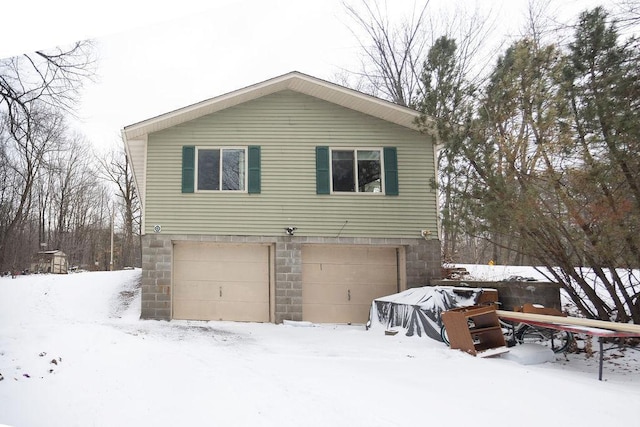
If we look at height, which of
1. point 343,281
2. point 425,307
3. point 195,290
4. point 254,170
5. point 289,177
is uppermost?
point 254,170

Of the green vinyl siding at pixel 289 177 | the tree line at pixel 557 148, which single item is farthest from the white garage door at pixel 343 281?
the tree line at pixel 557 148

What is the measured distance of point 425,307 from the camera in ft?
20.3

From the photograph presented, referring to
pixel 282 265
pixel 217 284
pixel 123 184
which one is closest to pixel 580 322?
pixel 282 265

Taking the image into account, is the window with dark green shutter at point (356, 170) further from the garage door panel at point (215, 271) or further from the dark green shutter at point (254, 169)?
the garage door panel at point (215, 271)

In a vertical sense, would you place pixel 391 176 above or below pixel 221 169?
below

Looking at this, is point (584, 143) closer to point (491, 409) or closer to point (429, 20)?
point (491, 409)

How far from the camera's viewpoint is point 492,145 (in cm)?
535

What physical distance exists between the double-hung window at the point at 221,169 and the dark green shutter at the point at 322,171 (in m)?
1.25

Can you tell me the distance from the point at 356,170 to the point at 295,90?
177 cm

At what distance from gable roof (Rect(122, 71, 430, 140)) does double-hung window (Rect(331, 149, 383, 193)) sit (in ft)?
2.34

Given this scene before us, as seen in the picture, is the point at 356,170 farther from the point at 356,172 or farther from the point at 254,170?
the point at 254,170

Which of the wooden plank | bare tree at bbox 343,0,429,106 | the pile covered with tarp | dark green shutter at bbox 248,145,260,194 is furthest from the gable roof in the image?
bare tree at bbox 343,0,429,106

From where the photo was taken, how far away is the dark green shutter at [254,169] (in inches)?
310

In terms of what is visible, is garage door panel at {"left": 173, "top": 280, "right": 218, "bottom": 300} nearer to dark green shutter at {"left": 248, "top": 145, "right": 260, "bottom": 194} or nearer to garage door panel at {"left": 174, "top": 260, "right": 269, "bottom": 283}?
garage door panel at {"left": 174, "top": 260, "right": 269, "bottom": 283}
